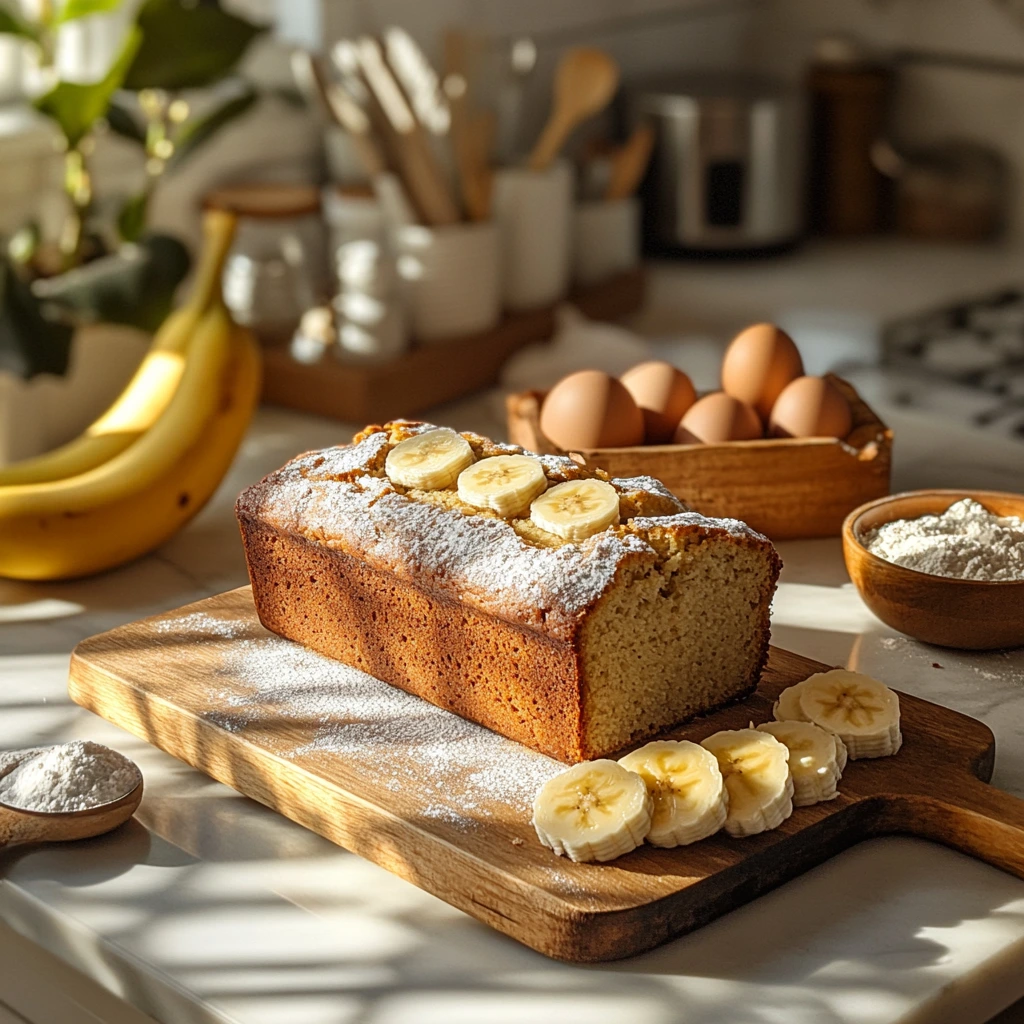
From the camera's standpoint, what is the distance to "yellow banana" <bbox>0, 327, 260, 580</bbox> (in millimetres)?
1435

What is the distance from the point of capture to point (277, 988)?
91 centimetres

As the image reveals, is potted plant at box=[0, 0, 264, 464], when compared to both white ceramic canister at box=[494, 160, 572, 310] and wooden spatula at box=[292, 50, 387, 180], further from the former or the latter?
white ceramic canister at box=[494, 160, 572, 310]

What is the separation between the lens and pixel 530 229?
224 cm

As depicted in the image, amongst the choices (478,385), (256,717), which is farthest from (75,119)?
(256,717)

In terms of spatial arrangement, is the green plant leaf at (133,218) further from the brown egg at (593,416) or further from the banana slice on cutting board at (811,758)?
the banana slice on cutting board at (811,758)

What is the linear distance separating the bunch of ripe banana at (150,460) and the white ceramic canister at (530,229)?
23.6 inches

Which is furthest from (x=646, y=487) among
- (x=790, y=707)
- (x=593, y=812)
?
(x=593, y=812)

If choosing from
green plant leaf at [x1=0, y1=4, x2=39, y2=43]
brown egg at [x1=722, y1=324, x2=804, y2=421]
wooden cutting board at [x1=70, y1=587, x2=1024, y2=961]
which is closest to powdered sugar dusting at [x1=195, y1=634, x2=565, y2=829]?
wooden cutting board at [x1=70, y1=587, x2=1024, y2=961]

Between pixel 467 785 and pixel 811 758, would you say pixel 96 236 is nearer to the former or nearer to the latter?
pixel 467 785

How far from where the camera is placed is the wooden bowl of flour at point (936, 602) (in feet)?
4.15

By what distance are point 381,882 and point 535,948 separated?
0.13 m

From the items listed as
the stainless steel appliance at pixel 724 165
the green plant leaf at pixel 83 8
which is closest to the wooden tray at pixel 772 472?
the green plant leaf at pixel 83 8

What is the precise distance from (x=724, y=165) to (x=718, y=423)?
1.34 metres

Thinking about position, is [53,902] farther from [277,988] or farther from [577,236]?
[577,236]
